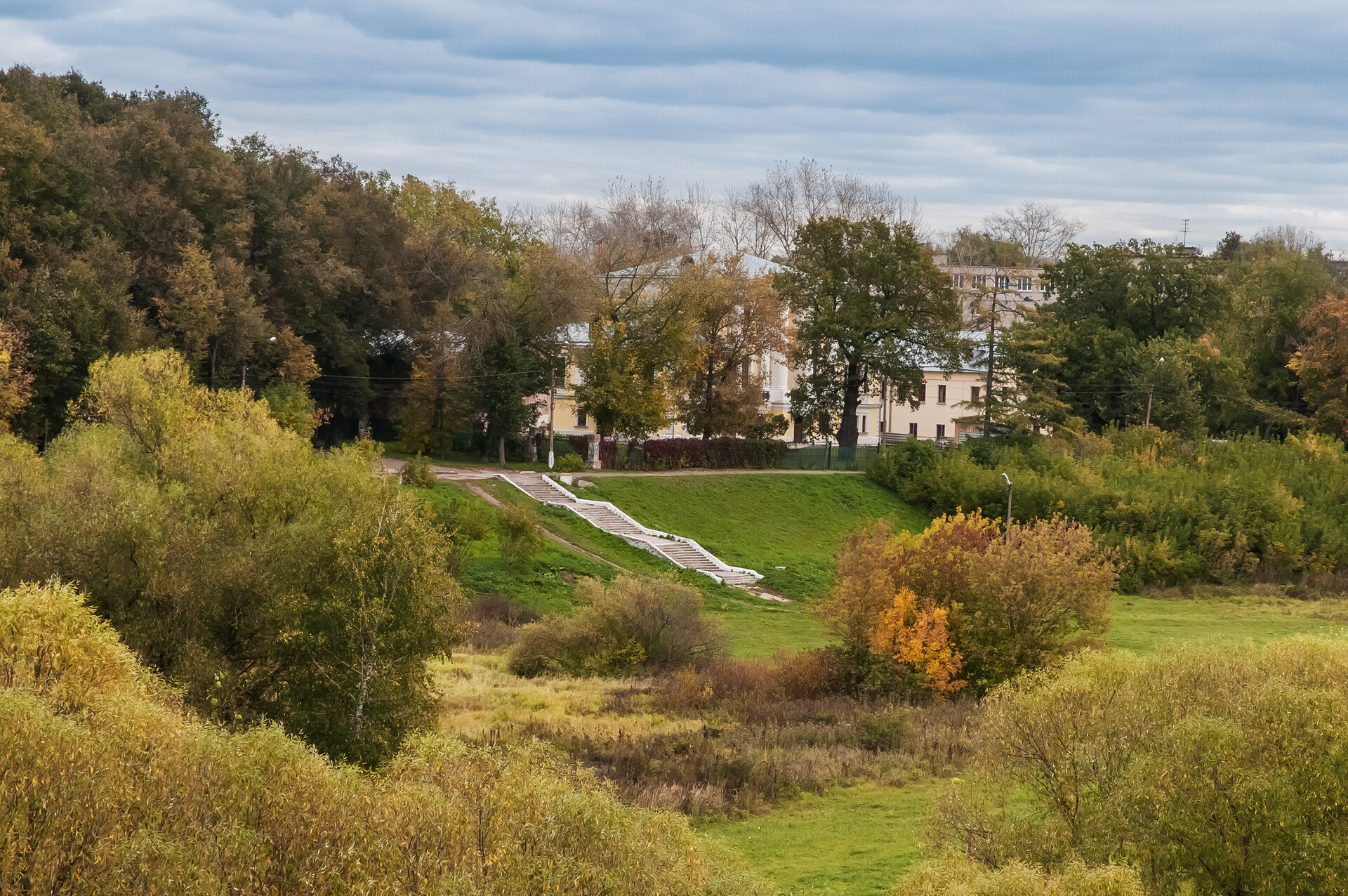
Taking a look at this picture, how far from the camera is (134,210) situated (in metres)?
49.3

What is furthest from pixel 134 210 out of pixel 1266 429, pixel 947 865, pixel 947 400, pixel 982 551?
pixel 1266 429

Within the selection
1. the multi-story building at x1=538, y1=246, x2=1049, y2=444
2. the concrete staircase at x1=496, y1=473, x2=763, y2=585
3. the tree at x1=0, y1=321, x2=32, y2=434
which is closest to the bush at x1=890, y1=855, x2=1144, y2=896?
the tree at x1=0, y1=321, x2=32, y2=434

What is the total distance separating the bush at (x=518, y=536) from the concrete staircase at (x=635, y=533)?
570cm

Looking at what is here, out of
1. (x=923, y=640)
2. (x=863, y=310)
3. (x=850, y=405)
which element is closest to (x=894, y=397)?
(x=850, y=405)

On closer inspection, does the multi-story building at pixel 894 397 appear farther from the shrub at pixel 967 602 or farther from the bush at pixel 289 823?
the bush at pixel 289 823

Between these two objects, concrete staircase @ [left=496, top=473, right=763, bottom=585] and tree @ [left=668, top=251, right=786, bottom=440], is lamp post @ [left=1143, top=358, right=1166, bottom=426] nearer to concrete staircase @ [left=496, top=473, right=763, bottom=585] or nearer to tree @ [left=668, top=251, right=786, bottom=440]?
tree @ [left=668, top=251, right=786, bottom=440]

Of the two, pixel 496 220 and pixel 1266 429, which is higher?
pixel 496 220

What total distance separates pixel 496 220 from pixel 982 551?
45.7 m

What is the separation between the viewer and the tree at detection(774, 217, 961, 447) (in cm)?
6269

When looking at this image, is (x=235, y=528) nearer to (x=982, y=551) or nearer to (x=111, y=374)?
(x=111, y=374)

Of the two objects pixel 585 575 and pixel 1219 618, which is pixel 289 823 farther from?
pixel 1219 618

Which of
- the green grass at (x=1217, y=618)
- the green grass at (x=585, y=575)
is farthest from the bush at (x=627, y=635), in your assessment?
the green grass at (x=1217, y=618)

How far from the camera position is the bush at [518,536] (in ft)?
145

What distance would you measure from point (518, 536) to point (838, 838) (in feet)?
81.8
